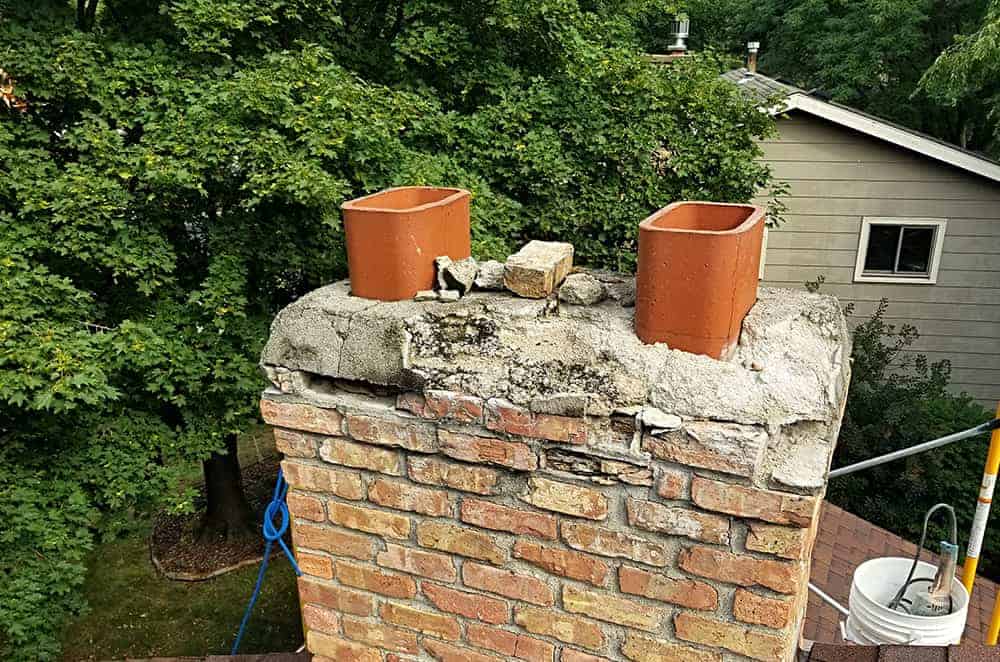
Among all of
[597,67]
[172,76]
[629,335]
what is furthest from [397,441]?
[597,67]

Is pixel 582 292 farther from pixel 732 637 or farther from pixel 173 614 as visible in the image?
pixel 173 614

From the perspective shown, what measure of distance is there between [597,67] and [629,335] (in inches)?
207

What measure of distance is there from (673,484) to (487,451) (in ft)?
1.39

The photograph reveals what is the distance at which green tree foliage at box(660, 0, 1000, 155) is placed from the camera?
1205cm

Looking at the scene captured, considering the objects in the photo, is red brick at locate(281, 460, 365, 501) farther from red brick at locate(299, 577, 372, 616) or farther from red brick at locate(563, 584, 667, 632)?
red brick at locate(563, 584, 667, 632)

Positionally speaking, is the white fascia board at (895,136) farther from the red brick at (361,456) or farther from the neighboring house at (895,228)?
the red brick at (361,456)

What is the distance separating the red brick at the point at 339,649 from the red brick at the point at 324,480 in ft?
1.52

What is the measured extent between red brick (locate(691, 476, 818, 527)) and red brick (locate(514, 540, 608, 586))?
299 mm

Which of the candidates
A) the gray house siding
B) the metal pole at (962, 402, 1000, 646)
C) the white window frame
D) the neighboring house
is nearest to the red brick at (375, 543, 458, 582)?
the metal pole at (962, 402, 1000, 646)

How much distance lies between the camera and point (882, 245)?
8.59 metres

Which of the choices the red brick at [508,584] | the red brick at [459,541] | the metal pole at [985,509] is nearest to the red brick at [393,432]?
the red brick at [459,541]

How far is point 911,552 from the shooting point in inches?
195

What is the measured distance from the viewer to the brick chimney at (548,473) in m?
1.39

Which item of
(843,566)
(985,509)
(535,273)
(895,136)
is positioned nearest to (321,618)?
(535,273)
